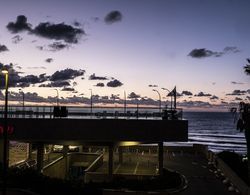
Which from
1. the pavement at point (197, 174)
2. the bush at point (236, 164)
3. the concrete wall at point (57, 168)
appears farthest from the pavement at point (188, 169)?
the concrete wall at point (57, 168)

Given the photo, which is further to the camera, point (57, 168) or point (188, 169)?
point (188, 169)

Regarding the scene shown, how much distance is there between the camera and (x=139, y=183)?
3272 cm

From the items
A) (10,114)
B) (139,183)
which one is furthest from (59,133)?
(139,183)

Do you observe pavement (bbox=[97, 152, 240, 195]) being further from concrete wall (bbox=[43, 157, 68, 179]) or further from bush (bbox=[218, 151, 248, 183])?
concrete wall (bbox=[43, 157, 68, 179])

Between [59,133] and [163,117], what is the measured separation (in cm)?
1045

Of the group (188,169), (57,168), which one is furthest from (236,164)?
(57,168)

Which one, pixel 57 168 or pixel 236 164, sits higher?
pixel 236 164

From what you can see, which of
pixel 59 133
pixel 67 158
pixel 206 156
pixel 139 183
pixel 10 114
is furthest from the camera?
pixel 206 156

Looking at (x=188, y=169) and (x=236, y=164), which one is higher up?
(x=236, y=164)

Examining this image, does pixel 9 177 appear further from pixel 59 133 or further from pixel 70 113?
pixel 70 113

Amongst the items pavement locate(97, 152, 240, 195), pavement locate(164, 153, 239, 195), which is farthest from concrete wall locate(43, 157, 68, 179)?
pavement locate(164, 153, 239, 195)

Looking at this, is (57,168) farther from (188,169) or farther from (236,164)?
(236,164)

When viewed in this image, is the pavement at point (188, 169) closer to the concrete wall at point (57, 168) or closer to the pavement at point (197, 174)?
the pavement at point (197, 174)

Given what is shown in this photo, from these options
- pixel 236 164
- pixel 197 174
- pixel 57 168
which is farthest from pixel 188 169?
pixel 57 168
